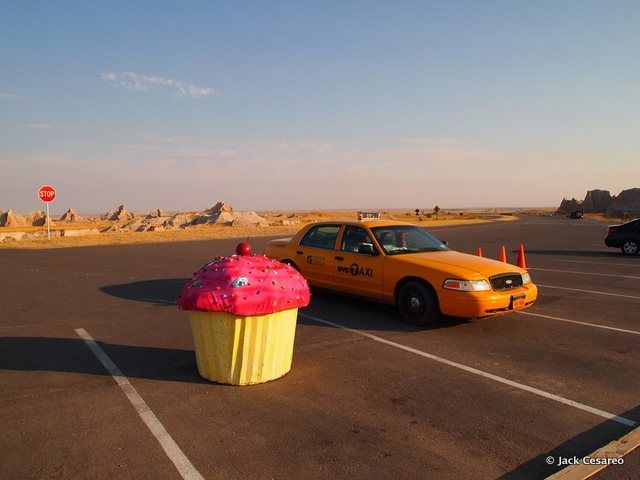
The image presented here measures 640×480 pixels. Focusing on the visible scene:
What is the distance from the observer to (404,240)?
8203 mm

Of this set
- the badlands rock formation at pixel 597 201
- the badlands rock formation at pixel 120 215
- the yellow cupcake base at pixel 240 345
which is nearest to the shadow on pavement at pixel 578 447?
the yellow cupcake base at pixel 240 345

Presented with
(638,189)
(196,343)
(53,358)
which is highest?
(638,189)

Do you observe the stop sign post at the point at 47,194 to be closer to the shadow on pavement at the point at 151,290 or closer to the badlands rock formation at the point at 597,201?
the shadow on pavement at the point at 151,290

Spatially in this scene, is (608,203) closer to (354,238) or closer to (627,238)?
(627,238)

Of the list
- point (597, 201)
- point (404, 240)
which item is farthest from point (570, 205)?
point (404, 240)

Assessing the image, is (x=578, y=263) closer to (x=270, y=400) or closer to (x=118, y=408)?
(x=270, y=400)

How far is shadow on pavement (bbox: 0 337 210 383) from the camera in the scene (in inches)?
204

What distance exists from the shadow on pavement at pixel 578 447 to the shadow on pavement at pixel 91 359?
300 cm

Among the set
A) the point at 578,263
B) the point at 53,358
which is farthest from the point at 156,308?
the point at 578,263

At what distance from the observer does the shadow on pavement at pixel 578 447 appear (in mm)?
3242

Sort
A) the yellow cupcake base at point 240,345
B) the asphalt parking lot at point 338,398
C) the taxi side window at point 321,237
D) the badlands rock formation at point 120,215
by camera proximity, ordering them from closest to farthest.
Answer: the asphalt parking lot at point 338,398
the yellow cupcake base at point 240,345
the taxi side window at point 321,237
the badlands rock formation at point 120,215

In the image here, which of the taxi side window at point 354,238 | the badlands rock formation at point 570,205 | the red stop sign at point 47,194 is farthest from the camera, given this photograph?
the badlands rock formation at point 570,205

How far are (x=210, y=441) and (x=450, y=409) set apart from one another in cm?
202

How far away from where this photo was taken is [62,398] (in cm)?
449
